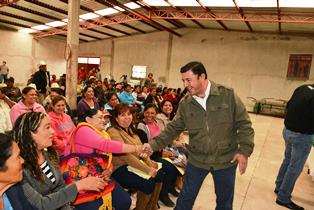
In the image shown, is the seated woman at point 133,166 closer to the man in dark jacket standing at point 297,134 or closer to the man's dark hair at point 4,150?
the man's dark hair at point 4,150

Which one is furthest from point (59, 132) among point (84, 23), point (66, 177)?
point (84, 23)

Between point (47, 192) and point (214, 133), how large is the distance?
4.22 ft

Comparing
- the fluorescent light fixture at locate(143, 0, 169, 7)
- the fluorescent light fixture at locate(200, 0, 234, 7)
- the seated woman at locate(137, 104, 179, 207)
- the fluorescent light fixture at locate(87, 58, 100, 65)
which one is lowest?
the seated woman at locate(137, 104, 179, 207)

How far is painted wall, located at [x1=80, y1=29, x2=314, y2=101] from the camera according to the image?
12016mm

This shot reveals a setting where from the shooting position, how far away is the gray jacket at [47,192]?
140 cm

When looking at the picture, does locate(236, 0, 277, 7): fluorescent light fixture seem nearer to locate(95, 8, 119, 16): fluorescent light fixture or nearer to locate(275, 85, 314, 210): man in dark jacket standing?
locate(95, 8, 119, 16): fluorescent light fixture

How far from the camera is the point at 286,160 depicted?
127 inches

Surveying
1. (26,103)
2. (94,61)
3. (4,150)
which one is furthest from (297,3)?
(94,61)

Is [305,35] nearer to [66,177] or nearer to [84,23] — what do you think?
[84,23]

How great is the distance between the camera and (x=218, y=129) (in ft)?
6.74

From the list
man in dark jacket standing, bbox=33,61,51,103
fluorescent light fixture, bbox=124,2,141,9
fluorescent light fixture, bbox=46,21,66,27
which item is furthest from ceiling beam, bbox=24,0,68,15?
man in dark jacket standing, bbox=33,61,51,103

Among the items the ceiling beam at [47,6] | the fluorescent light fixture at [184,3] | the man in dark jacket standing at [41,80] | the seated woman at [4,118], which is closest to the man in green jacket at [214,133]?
the seated woman at [4,118]

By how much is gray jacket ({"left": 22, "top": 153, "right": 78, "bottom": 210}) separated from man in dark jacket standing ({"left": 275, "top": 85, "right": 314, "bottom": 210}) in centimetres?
247

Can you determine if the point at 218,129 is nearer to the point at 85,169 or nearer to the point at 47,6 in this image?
the point at 85,169
